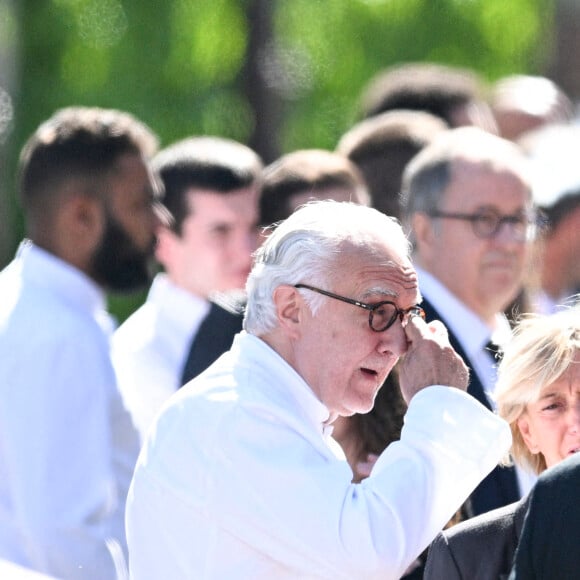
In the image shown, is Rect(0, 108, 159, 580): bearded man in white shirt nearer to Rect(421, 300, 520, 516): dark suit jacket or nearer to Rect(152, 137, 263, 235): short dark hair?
Rect(421, 300, 520, 516): dark suit jacket

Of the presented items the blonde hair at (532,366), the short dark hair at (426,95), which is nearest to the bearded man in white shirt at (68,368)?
the blonde hair at (532,366)

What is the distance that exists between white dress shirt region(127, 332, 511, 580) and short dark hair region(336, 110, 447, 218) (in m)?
2.54

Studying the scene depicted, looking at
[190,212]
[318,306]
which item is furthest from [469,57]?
[318,306]

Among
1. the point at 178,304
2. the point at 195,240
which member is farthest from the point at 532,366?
the point at 195,240

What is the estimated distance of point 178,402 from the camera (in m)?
3.16

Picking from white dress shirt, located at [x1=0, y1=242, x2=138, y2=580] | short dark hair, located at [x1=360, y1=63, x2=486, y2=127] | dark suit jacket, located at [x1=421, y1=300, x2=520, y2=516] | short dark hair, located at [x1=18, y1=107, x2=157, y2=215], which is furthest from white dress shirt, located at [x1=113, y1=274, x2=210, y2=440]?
short dark hair, located at [x1=360, y1=63, x2=486, y2=127]

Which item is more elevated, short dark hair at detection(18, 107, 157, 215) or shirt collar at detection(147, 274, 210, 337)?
short dark hair at detection(18, 107, 157, 215)

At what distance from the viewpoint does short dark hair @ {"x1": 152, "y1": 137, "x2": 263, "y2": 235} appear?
5.88 meters

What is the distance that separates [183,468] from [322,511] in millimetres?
300

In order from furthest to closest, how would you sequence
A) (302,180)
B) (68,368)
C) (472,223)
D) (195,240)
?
(195,240)
(302,180)
(472,223)
(68,368)

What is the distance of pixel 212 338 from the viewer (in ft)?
14.6

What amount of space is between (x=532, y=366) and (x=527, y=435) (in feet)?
0.58

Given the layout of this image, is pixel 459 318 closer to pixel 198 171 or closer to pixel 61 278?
pixel 61 278

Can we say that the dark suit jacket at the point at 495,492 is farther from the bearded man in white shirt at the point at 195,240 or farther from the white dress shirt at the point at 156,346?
the bearded man in white shirt at the point at 195,240
